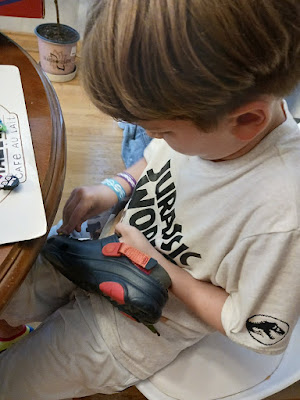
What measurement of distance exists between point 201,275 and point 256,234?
0.15m

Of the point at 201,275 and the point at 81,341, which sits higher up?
the point at 201,275

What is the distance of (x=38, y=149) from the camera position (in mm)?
566

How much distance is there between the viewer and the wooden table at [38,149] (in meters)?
0.44

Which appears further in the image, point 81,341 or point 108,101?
point 81,341

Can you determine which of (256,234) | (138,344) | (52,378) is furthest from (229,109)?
(52,378)

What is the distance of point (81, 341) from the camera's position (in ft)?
2.24

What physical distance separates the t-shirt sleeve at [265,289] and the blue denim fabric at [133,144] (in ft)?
3.12

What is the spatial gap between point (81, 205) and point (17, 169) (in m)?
0.25

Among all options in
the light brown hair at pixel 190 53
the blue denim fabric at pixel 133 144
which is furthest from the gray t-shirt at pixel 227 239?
the blue denim fabric at pixel 133 144

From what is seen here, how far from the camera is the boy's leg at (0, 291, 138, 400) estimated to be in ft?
2.22

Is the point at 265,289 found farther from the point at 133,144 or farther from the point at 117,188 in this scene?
the point at 133,144

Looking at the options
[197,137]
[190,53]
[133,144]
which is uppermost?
[190,53]

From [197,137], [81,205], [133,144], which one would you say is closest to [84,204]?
[81,205]

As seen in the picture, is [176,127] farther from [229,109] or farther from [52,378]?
[52,378]
